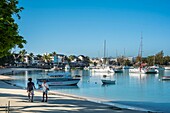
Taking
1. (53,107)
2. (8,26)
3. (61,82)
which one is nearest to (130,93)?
(61,82)

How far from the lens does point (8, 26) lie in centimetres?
1744

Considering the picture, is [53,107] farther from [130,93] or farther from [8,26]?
[130,93]

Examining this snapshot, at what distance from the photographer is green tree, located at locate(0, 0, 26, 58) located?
678 inches

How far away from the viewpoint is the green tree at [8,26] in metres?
17.2

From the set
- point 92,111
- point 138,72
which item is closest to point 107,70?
point 138,72

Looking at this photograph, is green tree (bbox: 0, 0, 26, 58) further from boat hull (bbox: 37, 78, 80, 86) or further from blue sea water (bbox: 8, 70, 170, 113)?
boat hull (bbox: 37, 78, 80, 86)

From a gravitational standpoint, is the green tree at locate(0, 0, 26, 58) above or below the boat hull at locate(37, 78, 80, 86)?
above

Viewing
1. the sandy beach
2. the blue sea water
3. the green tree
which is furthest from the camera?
the blue sea water

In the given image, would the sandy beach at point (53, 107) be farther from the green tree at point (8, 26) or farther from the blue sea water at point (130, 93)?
the blue sea water at point (130, 93)

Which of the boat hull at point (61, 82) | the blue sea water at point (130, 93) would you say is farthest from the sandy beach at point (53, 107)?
the boat hull at point (61, 82)

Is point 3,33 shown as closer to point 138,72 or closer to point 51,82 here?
point 51,82

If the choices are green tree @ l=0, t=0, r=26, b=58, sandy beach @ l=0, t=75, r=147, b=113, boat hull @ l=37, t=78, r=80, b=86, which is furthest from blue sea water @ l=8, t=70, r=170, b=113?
green tree @ l=0, t=0, r=26, b=58

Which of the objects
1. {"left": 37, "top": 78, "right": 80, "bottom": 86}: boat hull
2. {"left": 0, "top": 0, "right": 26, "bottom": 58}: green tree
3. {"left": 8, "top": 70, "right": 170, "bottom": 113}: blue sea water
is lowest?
{"left": 8, "top": 70, "right": 170, "bottom": 113}: blue sea water

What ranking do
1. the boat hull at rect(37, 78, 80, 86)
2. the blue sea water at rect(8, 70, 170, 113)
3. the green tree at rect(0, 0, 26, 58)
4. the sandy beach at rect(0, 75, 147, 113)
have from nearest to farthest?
1. the green tree at rect(0, 0, 26, 58)
2. the sandy beach at rect(0, 75, 147, 113)
3. the blue sea water at rect(8, 70, 170, 113)
4. the boat hull at rect(37, 78, 80, 86)
